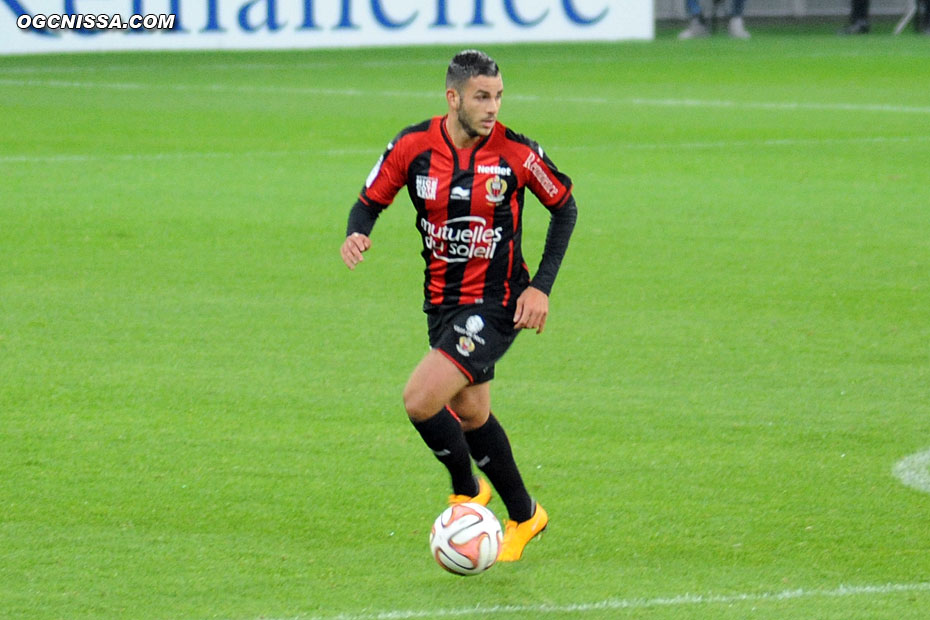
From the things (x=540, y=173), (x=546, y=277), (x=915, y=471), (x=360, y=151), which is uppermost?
(x=540, y=173)

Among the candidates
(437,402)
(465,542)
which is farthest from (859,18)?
(465,542)

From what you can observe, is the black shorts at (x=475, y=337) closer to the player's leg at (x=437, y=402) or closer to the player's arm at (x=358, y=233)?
the player's leg at (x=437, y=402)

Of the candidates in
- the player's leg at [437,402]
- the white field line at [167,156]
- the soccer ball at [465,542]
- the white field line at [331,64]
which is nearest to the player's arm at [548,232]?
the player's leg at [437,402]

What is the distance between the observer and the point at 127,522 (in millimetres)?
5684

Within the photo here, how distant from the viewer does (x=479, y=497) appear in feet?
18.7

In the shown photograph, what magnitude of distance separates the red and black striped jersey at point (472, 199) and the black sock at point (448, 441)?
0.39 m

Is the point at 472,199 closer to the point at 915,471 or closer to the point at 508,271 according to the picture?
the point at 508,271

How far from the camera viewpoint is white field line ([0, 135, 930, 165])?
1608 centimetres

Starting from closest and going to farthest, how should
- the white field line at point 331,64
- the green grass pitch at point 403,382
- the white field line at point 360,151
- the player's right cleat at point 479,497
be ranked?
the green grass pitch at point 403,382
the player's right cleat at point 479,497
the white field line at point 360,151
the white field line at point 331,64

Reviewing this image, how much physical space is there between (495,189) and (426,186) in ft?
0.75

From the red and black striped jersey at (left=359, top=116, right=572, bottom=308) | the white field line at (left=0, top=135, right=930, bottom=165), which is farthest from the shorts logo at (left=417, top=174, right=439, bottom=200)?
the white field line at (left=0, top=135, right=930, bottom=165)

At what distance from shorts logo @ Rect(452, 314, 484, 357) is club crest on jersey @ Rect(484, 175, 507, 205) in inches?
14.9

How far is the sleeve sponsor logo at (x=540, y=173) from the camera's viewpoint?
5.29 metres

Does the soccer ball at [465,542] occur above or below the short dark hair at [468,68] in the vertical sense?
below
